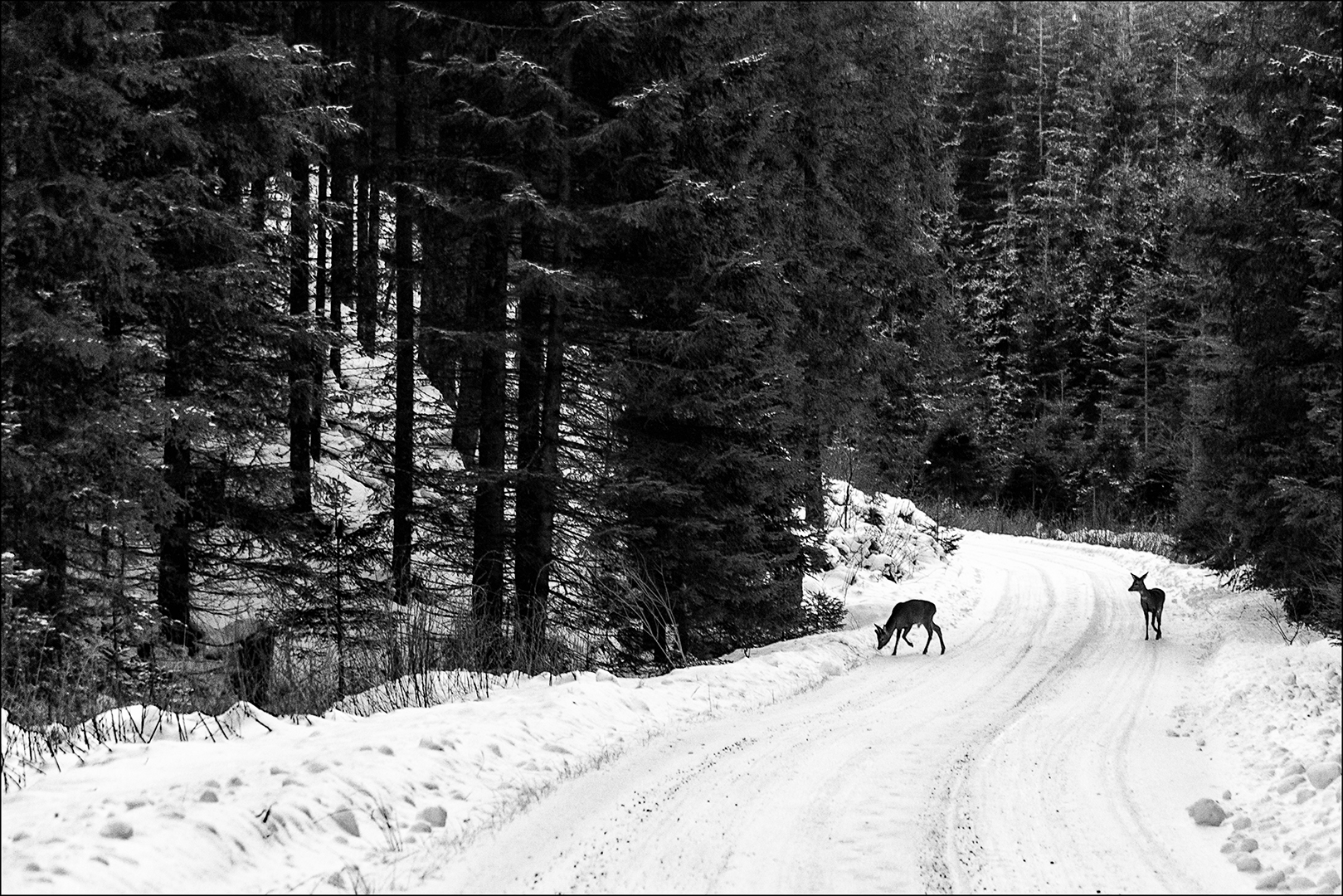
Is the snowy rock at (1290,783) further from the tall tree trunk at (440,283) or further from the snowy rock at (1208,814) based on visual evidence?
the tall tree trunk at (440,283)

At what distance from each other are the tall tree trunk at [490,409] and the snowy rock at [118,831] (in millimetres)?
7940

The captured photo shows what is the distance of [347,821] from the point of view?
502 centimetres

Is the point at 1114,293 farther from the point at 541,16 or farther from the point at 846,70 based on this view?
the point at 541,16

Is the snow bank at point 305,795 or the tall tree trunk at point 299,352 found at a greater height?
the tall tree trunk at point 299,352

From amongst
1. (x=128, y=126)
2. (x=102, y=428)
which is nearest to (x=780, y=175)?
(x=128, y=126)

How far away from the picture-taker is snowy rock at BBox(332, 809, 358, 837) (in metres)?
4.98

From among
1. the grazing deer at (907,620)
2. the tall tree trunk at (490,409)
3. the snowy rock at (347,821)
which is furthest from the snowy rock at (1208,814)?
the tall tree trunk at (490,409)

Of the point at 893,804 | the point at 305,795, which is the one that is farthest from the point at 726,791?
the point at 305,795

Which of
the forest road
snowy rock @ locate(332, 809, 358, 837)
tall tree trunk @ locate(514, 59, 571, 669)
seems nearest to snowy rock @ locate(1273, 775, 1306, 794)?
the forest road

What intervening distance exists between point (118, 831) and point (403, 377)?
10626 millimetres

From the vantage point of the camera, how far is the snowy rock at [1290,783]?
5.79 metres

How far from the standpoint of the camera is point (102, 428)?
8891 millimetres

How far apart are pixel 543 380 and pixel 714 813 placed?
8229 millimetres

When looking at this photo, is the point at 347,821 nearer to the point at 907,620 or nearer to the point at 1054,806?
the point at 1054,806
